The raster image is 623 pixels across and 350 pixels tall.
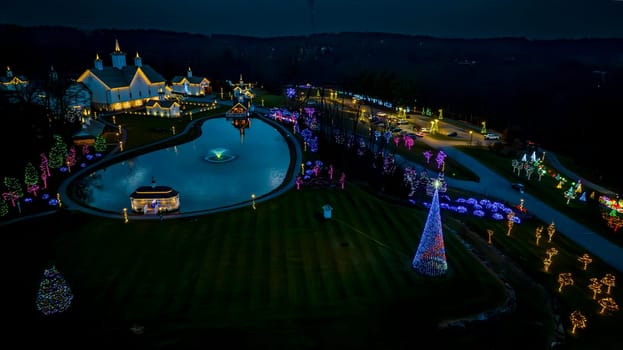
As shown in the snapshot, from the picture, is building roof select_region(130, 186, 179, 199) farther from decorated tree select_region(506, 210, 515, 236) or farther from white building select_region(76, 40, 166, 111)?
white building select_region(76, 40, 166, 111)

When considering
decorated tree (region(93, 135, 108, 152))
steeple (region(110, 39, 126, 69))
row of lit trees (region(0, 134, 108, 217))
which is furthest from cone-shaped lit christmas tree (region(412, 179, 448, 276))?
steeple (region(110, 39, 126, 69))

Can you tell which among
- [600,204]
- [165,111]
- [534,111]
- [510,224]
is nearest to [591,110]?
[534,111]

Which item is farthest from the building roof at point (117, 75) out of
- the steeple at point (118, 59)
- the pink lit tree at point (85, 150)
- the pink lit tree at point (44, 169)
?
the pink lit tree at point (44, 169)

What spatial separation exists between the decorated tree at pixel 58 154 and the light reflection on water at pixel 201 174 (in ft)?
11.3

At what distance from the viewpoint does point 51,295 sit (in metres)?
17.1

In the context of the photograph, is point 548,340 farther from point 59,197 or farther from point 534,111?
point 534,111

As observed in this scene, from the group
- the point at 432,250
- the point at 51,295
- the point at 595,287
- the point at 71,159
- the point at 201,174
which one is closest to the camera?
the point at 51,295

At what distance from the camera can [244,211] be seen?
30.6 meters

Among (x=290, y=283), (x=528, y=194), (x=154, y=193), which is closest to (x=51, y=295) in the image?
(x=290, y=283)

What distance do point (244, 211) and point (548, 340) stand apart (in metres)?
21.5

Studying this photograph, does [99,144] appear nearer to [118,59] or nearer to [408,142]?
[408,142]

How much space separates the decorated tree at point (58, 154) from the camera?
39.6 m

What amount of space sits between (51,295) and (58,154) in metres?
28.5

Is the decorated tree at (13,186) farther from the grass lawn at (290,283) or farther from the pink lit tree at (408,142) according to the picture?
the pink lit tree at (408,142)
